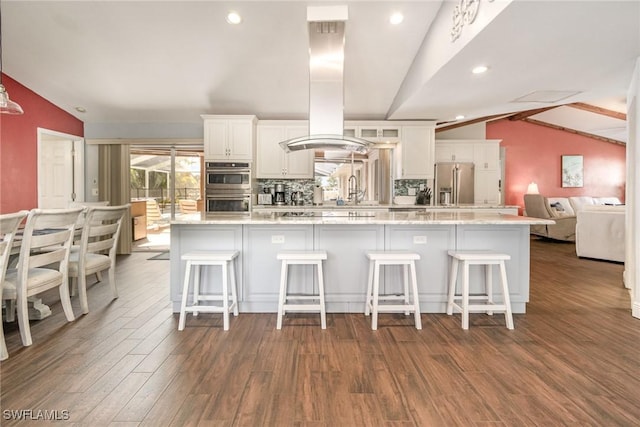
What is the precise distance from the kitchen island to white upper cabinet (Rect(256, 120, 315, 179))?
264 centimetres

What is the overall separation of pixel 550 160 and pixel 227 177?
28.8 ft

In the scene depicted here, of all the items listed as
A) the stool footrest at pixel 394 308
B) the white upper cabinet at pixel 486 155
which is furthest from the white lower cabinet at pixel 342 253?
the white upper cabinet at pixel 486 155

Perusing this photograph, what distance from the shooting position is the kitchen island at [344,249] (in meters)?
3.14

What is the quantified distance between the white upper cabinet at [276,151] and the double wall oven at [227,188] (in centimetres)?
38

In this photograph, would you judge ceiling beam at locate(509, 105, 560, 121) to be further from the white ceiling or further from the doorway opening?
the doorway opening

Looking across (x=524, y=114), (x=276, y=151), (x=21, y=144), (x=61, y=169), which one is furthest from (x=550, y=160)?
(x=21, y=144)

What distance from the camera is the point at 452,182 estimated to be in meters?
6.33

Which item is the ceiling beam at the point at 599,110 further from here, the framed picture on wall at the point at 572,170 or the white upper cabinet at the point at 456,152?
the white upper cabinet at the point at 456,152

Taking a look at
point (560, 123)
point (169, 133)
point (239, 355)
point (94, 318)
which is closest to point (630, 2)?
point (239, 355)

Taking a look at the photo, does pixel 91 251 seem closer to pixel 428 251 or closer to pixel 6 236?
A: pixel 6 236

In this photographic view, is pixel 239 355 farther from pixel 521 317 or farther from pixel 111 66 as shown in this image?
pixel 111 66

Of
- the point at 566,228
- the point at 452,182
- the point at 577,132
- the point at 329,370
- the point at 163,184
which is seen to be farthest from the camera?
the point at 577,132

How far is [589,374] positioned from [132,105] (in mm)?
6418

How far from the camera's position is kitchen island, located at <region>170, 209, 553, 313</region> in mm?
3141
